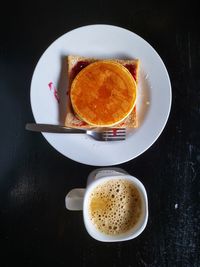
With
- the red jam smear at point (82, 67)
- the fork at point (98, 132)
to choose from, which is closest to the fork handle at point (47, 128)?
the fork at point (98, 132)

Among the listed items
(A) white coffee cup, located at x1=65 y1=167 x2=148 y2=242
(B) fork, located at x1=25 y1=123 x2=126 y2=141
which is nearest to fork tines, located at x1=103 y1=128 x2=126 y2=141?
(B) fork, located at x1=25 y1=123 x2=126 y2=141

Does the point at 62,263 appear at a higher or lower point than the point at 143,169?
lower

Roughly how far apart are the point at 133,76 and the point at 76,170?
30cm

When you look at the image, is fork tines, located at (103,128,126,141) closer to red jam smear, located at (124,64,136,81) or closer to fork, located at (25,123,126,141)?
fork, located at (25,123,126,141)

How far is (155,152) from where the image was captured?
1125 millimetres

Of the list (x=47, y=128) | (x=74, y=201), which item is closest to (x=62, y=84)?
(x=47, y=128)

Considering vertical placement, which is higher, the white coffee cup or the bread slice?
the bread slice

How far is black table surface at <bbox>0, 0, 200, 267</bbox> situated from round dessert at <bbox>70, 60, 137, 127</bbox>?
125mm

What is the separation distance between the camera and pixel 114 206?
102cm

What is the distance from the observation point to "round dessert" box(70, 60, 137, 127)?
42.8 inches

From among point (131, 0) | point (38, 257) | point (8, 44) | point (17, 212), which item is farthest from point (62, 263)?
point (131, 0)

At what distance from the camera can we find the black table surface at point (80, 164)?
110 centimetres

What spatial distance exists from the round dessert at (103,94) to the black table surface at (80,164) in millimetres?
125

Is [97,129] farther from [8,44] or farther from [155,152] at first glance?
[8,44]
